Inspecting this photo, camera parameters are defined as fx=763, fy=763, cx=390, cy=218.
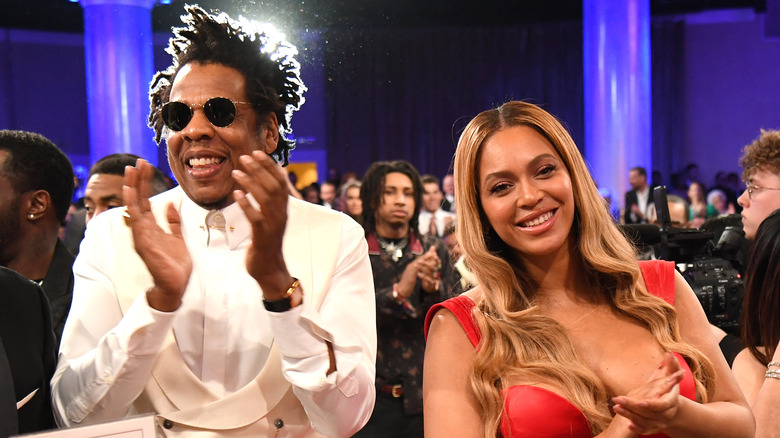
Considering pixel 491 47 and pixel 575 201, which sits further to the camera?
pixel 491 47

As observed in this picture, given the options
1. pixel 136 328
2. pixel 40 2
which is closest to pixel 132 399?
pixel 136 328

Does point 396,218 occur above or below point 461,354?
above

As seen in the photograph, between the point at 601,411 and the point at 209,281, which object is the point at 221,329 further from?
the point at 601,411

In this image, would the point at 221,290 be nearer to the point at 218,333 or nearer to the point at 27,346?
the point at 218,333

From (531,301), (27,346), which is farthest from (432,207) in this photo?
(27,346)

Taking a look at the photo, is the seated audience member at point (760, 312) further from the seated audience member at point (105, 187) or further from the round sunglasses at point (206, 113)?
the seated audience member at point (105, 187)

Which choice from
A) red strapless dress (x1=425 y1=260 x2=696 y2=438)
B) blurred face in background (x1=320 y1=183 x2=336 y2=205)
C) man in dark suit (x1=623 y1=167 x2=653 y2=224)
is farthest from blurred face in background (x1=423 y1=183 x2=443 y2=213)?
red strapless dress (x1=425 y1=260 x2=696 y2=438)

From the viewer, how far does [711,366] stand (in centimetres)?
184

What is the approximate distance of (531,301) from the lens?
200 cm

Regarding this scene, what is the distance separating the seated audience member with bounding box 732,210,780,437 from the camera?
2.30 m

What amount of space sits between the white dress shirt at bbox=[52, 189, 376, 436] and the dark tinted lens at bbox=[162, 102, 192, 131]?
0.21 metres

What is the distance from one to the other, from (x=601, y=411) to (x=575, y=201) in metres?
0.55

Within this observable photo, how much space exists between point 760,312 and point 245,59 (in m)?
1.71

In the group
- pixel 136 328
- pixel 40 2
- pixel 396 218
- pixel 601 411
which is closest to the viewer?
pixel 136 328
